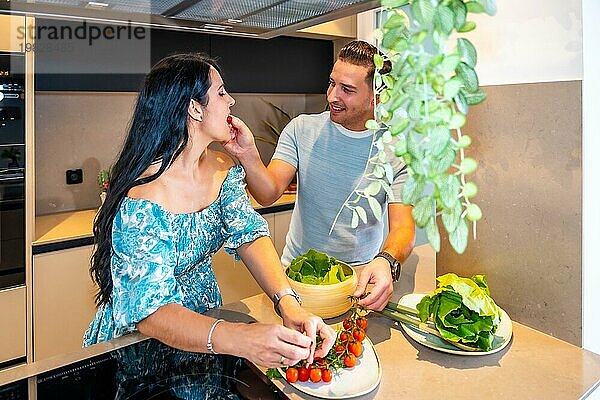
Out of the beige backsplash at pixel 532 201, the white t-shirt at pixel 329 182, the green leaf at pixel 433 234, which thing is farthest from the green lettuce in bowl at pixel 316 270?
the green leaf at pixel 433 234

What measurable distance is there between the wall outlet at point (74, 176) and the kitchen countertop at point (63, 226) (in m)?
0.16

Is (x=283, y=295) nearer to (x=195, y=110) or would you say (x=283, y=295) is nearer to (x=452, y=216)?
(x=195, y=110)

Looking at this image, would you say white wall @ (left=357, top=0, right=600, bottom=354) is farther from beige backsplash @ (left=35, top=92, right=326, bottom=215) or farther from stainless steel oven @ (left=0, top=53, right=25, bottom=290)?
beige backsplash @ (left=35, top=92, right=326, bottom=215)

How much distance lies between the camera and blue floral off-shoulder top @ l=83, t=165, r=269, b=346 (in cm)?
108

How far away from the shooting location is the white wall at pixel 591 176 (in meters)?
1.08

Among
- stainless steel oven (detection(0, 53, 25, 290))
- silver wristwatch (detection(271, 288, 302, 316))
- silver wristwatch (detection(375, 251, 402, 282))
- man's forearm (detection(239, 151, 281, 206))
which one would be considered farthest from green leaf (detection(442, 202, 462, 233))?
stainless steel oven (detection(0, 53, 25, 290))

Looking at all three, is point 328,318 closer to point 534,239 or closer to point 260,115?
point 534,239

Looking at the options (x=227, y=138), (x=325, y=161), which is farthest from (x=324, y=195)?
(x=227, y=138)

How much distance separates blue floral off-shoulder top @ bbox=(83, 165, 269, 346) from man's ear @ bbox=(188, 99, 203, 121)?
17 cm

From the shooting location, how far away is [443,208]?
1.98ft

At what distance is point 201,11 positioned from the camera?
109 cm

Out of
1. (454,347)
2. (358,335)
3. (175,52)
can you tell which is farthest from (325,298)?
(175,52)

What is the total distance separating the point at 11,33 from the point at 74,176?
90cm

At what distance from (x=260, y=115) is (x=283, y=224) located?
858 mm
